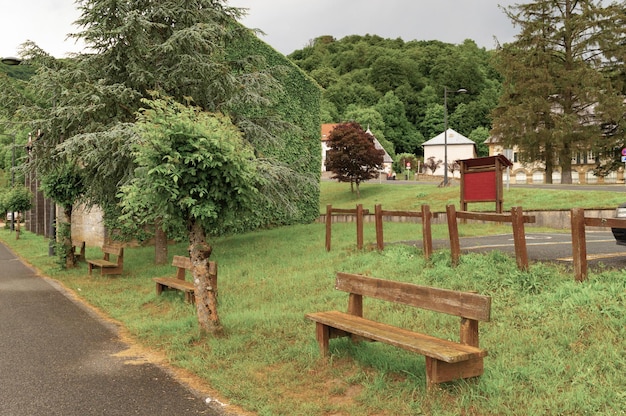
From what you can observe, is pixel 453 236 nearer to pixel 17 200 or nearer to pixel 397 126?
pixel 17 200

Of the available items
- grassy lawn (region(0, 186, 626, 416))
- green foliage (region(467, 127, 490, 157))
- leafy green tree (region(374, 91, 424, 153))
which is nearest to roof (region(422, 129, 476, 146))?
green foliage (region(467, 127, 490, 157))

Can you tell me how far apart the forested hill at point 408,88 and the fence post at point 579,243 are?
268 feet

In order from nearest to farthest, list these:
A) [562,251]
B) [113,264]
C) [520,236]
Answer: [520,236] → [562,251] → [113,264]

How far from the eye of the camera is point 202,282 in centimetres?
744

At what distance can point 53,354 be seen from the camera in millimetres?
6805

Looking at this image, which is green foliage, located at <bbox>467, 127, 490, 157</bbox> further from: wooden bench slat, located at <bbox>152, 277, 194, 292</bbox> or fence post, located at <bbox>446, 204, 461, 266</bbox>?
wooden bench slat, located at <bbox>152, 277, 194, 292</bbox>

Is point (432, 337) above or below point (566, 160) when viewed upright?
below

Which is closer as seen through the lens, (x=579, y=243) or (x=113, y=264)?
(x=579, y=243)

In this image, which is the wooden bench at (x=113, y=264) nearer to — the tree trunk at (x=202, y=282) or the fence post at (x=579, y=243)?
the tree trunk at (x=202, y=282)

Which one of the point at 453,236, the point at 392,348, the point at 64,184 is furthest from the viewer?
the point at 64,184

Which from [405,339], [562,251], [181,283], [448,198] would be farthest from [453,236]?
[448,198]

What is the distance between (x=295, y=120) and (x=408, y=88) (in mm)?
Result: 75214

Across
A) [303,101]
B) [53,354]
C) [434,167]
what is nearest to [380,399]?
[53,354]

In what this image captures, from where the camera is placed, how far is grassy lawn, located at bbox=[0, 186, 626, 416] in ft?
15.2
